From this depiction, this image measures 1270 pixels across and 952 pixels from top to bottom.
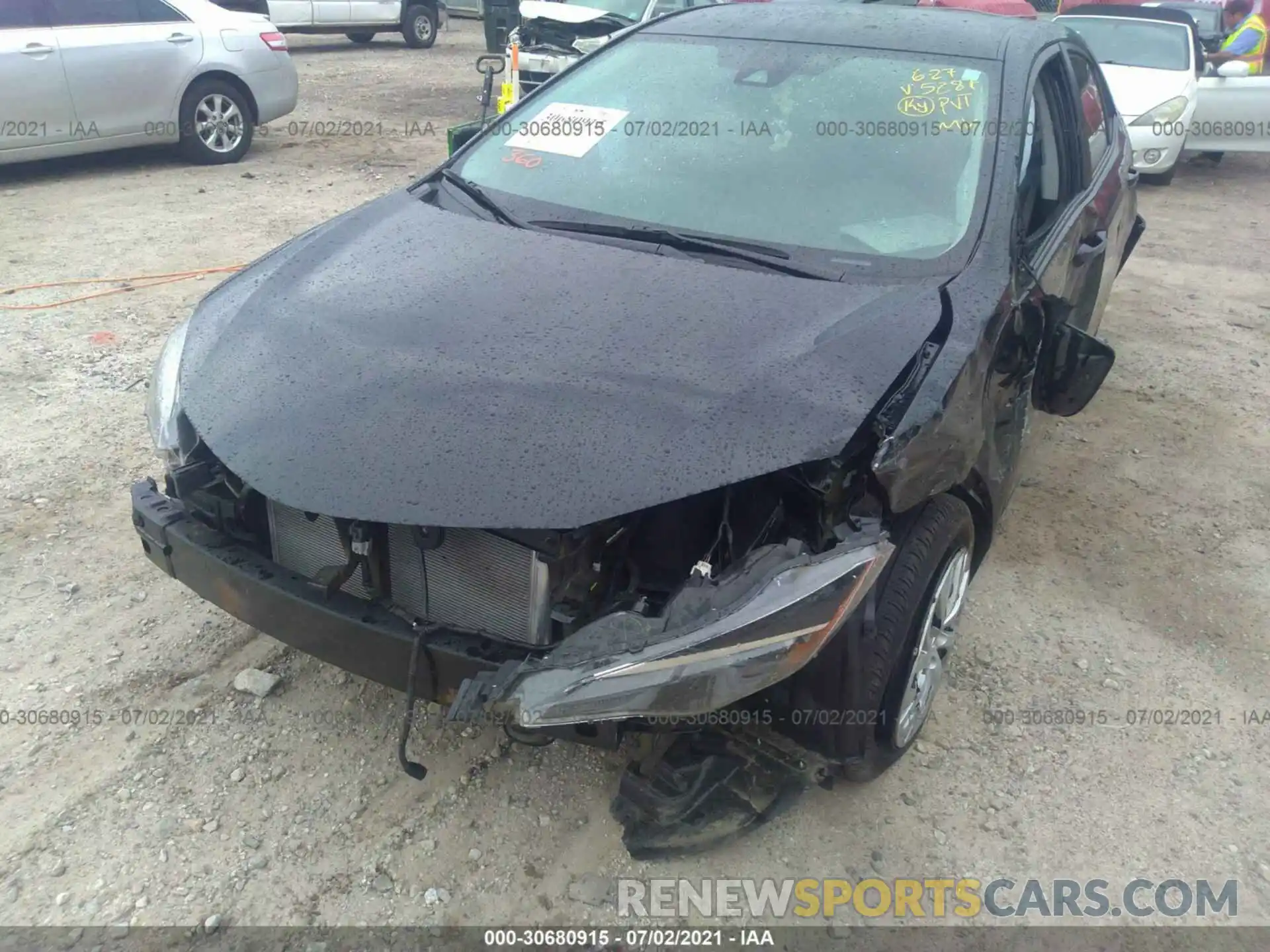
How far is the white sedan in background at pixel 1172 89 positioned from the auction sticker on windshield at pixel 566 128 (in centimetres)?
693

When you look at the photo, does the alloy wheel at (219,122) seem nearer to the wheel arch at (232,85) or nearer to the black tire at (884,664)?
the wheel arch at (232,85)

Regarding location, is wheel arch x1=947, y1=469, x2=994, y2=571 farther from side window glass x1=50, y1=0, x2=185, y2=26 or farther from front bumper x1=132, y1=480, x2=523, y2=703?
side window glass x1=50, y1=0, x2=185, y2=26

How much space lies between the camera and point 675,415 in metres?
2.08

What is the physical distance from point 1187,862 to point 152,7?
872 cm

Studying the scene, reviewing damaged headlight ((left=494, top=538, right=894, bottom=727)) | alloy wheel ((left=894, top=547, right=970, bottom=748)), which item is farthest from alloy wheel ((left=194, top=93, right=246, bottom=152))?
damaged headlight ((left=494, top=538, right=894, bottom=727))

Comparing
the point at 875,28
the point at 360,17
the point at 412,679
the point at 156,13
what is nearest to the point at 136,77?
the point at 156,13

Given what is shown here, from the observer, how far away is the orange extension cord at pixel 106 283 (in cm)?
526

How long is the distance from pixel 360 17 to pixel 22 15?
27.6 ft

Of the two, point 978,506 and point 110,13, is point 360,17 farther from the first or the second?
point 978,506

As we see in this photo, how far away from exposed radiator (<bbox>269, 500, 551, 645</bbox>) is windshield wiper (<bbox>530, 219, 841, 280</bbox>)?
108 centimetres

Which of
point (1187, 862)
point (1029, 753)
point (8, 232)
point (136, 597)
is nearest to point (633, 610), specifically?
point (1029, 753)

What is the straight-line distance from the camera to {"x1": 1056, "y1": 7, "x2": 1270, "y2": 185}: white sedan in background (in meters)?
8.50

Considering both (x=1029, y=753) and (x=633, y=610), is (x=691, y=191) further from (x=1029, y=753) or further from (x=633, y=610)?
(x=1029, y=753)

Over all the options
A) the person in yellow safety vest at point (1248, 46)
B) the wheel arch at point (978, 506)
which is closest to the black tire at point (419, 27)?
the person in yellow safety vest at point (1248, 46)
